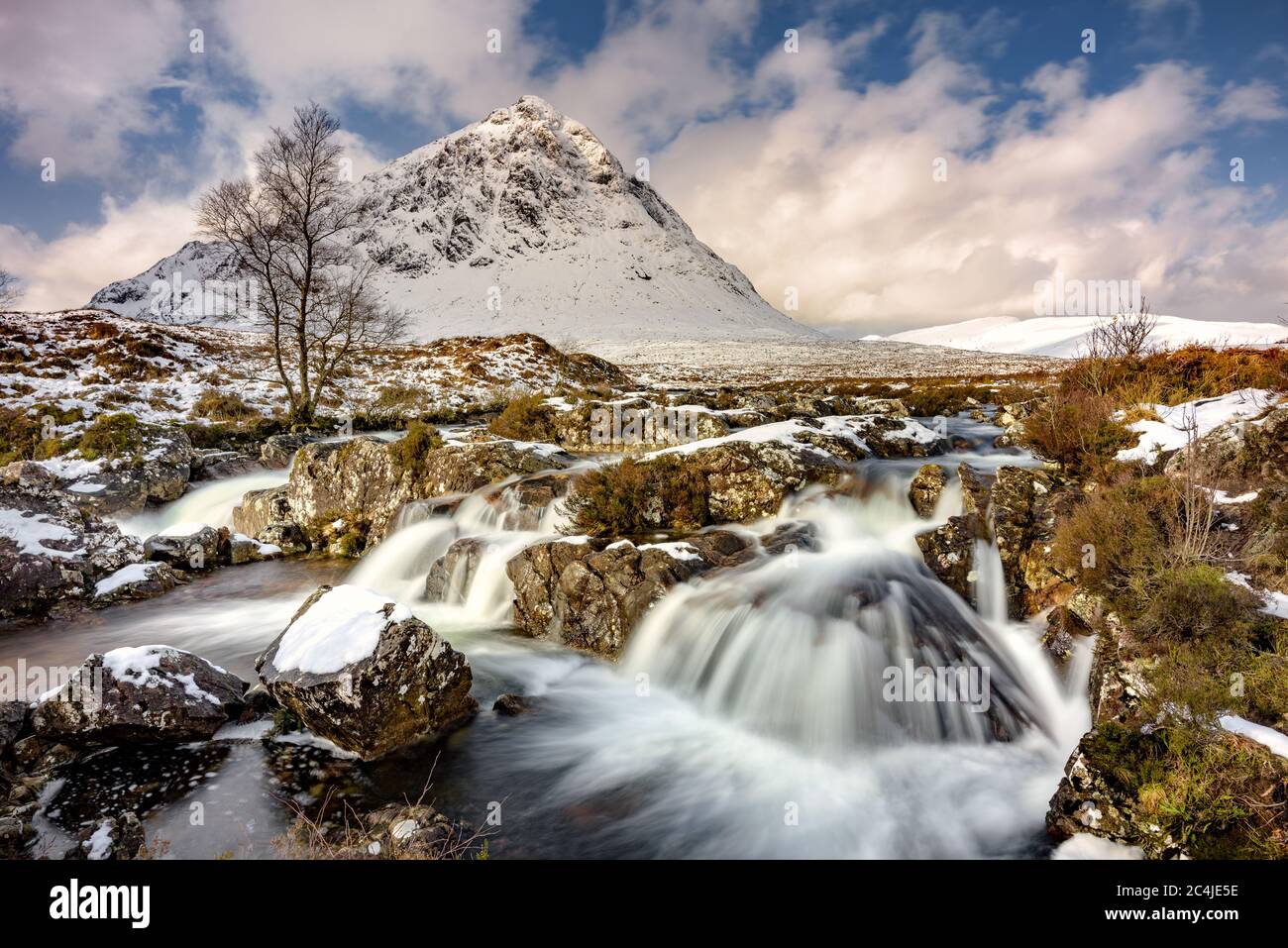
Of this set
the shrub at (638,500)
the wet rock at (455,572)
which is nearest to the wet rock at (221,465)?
the wet rock at (455,572)

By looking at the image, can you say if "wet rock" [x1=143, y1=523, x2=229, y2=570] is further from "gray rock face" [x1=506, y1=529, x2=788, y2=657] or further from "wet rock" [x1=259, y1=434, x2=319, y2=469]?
"gray rock face" [x1=506, y1=529, x2=788, y2=657]

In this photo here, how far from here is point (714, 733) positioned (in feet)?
22.2

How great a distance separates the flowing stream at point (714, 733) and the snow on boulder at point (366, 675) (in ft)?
0.96

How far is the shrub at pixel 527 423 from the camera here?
17.7m

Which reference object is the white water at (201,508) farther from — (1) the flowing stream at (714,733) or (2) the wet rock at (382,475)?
(1) the flowing stream at (714,733)

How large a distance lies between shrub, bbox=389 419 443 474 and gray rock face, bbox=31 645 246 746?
7642 millimetres

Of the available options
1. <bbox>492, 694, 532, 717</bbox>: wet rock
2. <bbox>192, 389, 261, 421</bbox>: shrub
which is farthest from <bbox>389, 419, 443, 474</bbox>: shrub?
<bbox>192, 389, 261, 421</bbox>: shrub

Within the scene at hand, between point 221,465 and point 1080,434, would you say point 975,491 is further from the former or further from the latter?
point 221,465

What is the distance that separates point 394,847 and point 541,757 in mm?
2603

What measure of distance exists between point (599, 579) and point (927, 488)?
21.3 feet

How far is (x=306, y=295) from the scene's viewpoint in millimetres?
20094

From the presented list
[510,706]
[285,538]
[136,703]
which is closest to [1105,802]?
[510,706]

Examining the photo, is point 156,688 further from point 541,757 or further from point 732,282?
point 732,282

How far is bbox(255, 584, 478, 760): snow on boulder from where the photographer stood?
5.68 meters
